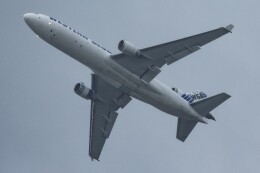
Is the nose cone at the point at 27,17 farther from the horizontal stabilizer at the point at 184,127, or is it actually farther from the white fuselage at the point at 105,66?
the horizontal stabilizer at the point at 184,127

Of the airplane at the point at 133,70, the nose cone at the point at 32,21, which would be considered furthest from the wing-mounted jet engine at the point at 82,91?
the nose cone at the point at 32,21

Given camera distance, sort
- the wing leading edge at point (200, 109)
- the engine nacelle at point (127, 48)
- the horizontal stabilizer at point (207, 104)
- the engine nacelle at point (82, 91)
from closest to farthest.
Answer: the engine nacelle at point (127, 48), the horizontal stabilizer at point (207, 104), the wing leading edge at point (200, 109), the engine nacelle at point (82, 91)

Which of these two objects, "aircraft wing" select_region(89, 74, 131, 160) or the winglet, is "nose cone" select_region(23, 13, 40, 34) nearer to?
"aircraft wing" select_region(89, 74, 131, 160)

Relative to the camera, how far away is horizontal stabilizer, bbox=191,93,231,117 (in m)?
85.1

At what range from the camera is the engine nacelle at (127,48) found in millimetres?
80000

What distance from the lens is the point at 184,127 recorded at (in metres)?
91.6

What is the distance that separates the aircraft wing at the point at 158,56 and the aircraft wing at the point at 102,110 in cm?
729

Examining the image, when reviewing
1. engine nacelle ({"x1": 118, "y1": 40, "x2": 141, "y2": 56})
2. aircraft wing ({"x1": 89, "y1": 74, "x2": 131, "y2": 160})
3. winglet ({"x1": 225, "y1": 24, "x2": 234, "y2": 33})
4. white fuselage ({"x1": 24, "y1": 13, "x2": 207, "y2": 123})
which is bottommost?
aircraft wing ({"x1": 89, "y1": 74, "x2": 131, "y2": 160})

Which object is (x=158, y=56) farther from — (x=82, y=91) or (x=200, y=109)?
(x=82, y=91)

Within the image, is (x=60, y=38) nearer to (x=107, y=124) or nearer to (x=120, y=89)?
(x=120, y=89)

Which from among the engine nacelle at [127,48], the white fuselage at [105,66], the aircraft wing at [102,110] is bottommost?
the aircraft wing at [102,110]

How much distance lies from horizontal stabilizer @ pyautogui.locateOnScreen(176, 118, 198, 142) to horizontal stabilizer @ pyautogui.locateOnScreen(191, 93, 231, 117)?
309cm

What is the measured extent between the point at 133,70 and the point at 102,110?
1455 centimetres

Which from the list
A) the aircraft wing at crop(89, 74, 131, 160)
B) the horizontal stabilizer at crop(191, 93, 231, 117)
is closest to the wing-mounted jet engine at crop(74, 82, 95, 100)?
the aircraft wing at crop(89, 74, 131, 160)
